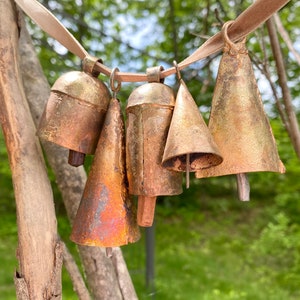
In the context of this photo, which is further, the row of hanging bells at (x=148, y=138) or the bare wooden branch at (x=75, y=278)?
the bare wooden branch at (x=75, y=278)

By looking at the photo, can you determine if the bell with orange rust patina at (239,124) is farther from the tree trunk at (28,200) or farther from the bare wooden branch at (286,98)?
the bare wooden branch at (286,98)

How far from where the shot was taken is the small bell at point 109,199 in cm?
113

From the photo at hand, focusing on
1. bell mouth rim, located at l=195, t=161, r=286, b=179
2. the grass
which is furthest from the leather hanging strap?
the grass

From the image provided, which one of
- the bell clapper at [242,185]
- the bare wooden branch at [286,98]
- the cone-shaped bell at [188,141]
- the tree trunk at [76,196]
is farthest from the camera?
the bare wooden branch at [286,98]

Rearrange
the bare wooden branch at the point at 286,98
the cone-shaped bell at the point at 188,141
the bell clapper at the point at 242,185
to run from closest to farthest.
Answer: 1. the cone-shaped bell at the point at 188,141
2. the bell clapper at the point at 242,185
3. the bare wooden branch at the point at 286,98

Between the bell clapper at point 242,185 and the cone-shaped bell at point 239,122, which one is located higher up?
the cone-shaped bell at point 239,122

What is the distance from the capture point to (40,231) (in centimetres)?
126

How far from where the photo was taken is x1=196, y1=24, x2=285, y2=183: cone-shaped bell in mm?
1119

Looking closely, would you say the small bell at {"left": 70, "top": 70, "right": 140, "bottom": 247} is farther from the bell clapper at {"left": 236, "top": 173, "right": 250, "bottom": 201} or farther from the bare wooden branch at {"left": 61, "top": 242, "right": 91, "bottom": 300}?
the bare wooden branch at {"left": 61, "top": 242, "right": 91, "bottom": 300}

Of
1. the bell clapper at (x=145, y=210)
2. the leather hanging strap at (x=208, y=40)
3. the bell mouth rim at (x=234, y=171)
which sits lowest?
the bell clapper at (x=145, y=210)

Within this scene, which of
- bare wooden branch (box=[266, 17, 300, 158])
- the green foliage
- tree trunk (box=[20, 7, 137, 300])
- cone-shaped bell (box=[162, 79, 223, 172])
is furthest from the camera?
the green foliage

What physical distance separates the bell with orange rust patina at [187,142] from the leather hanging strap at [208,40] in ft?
0.31

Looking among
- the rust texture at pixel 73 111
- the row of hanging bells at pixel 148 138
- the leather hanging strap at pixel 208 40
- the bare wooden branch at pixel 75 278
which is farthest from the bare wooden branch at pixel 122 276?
the leather hanging strap at pixel 208 40

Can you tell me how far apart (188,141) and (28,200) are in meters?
0.53
